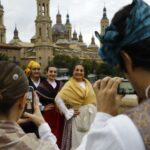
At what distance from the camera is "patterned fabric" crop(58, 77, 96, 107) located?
7.12 m

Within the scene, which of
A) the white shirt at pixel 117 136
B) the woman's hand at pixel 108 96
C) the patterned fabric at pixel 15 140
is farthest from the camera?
the patterned fabric at pixel 15 140

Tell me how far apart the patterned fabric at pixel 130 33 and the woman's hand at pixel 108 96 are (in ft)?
0.21

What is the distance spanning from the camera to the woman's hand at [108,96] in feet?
4.99

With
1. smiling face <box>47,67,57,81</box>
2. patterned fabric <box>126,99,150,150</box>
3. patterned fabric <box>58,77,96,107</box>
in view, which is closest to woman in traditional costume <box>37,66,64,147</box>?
smiling face <box>47,67,57,81</box>

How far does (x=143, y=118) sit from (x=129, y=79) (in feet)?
0.68

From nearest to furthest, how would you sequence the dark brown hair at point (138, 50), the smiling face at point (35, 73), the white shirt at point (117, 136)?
the white shirt at point (117, 136)
the dark brown hair at point (138, 50)
the smiling face at point (35, 73)

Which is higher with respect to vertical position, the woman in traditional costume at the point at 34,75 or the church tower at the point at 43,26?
the church tower at the point at 43,26

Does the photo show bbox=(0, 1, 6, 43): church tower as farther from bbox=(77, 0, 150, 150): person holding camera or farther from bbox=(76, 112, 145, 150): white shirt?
bbox=(76, 112, 145, 150): white shirt

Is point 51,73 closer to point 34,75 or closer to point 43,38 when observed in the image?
point 34,75

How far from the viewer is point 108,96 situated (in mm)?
1526

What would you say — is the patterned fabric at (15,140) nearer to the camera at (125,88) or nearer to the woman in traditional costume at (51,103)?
the camera at (125,88)

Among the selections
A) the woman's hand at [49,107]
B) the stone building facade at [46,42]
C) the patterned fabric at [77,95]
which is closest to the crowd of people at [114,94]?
the patterned fabric at [77,95]

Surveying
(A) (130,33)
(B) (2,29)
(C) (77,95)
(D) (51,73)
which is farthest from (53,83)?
(B) (2,29)

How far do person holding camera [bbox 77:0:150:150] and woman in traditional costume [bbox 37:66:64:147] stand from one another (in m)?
5.68
